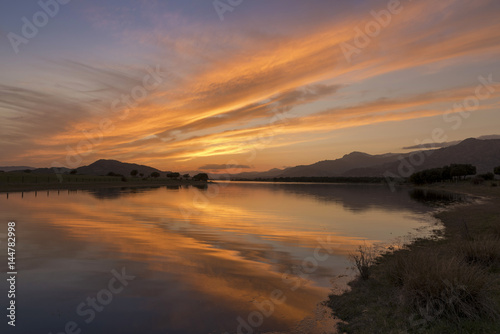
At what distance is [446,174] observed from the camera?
137 m

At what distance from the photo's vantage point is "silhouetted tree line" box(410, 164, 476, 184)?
434 ft

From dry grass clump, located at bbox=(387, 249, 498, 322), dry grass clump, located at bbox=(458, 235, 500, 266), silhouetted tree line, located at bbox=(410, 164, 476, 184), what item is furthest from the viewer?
silhouetted tree line, located at bbox=(410, 164, 476, 184)

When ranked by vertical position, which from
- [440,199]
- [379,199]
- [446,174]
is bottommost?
[440,199]

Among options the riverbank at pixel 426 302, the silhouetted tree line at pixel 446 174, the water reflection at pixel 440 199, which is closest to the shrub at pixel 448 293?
the riverbank at pixel 426 302

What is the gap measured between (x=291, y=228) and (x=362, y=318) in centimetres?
1704

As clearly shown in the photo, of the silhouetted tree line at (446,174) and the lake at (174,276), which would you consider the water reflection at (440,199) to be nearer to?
the lake at (174,276)

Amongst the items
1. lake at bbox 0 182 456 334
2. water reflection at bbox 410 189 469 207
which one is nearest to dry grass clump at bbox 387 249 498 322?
lake at bbox 0 182 456 334

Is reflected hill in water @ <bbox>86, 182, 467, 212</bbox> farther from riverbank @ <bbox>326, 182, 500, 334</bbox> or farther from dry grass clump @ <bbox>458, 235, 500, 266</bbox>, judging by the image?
riverbank @ <bbox>326, 182, 500, 334</bbox>

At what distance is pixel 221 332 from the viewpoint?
7965 millimetres

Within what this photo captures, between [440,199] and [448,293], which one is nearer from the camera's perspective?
[448,293]

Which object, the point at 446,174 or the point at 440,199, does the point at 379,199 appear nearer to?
the point at 440,199

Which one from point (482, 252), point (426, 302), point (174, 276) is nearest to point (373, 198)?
point (482, 252)

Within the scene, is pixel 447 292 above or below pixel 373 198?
above

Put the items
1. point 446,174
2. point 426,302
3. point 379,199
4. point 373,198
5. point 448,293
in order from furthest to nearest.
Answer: point 446,174, point 373,198, point 379,199, point 426,302, point 448,293
